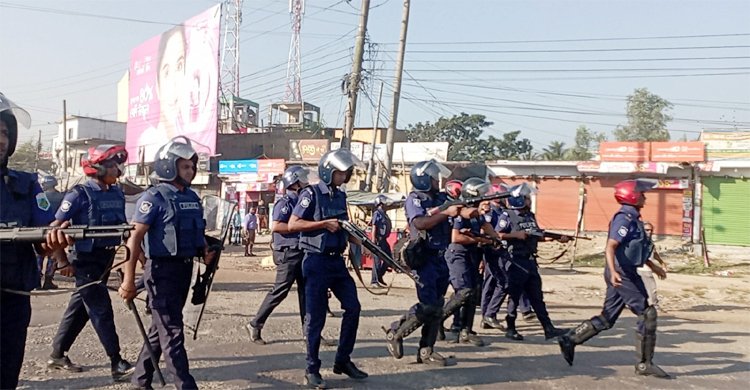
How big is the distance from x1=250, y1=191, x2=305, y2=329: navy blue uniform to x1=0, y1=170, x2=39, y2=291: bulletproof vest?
3.36 meters

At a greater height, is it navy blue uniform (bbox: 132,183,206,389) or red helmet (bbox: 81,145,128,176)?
red helmet (bbox: 81,145,128,176)

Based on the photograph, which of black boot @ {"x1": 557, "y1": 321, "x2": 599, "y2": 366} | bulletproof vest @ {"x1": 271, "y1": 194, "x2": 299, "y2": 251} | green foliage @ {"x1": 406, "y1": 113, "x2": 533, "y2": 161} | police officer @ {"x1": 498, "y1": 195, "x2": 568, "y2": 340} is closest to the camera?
black boot @ {"x1": 557, "y1": 321, "x2": 599, "y2": 366}

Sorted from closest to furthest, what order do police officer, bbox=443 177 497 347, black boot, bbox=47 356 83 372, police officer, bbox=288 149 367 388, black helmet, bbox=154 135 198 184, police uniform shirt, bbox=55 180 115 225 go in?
black helmet, bbox=154 135 198 184 < police uniform shirt, bbox=55 180 115 225 < police officer, bbox=288 149 367 388 < black boot, bbox=47 356 83 372 < police officer, bbox=443 177 497 347

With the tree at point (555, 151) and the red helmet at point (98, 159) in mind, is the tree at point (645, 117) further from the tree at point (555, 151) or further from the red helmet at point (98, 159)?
the red helmet at point (98, 159)

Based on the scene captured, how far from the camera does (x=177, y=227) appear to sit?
4.46 metres

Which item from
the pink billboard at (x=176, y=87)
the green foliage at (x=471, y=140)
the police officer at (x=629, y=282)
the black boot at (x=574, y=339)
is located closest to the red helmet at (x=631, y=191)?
the police officer at (x=629, y=282)

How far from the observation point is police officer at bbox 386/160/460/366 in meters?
6.09

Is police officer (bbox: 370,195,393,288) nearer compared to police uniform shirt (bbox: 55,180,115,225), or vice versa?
police uniform shirt (bbox: 55,180,115,225)

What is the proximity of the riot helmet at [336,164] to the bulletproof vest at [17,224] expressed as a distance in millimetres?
2402

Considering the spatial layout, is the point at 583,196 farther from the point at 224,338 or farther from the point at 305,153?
the point at 224,338

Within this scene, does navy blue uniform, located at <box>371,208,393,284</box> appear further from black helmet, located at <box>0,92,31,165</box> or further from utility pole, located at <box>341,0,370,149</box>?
black helmet, located at <box>0,92,31,165</box>

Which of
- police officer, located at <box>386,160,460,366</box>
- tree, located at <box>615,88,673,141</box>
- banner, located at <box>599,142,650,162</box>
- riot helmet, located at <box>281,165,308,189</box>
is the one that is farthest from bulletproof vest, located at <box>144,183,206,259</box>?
tree, located at <box>615,88,673,141</box>

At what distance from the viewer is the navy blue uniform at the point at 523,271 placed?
7.70m

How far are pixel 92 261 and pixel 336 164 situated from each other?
2230 millimetres
